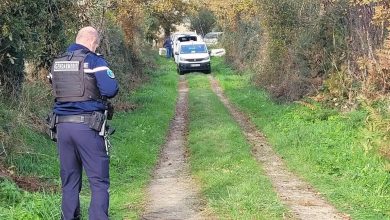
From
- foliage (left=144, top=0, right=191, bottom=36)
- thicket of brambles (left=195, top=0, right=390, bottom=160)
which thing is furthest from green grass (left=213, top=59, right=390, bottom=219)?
foliage (left=144, top=0, right=191, bottom=36)

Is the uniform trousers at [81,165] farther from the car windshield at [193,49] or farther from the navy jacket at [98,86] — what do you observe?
the car windshield at [193,49]

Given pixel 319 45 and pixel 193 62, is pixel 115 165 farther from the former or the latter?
pixel 193 62

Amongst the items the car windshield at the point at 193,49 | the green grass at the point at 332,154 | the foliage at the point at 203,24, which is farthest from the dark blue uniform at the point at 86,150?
the foliage at the point at 203,24

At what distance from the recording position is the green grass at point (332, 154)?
26.8 ft

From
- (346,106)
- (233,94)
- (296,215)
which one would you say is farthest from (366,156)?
(233,94)

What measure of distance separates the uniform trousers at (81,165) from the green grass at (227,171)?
174cm

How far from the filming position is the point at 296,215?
7402 mm

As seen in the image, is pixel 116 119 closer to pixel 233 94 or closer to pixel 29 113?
pixel 29 113

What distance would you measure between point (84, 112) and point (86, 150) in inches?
15.7

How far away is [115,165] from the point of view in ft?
33.8

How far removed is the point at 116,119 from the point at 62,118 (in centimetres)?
950

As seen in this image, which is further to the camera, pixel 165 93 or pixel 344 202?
pixel 165 93

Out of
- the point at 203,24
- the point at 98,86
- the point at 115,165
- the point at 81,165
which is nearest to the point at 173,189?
the point at 115,165

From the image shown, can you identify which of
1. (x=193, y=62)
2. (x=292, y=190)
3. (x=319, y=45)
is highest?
(x=319, y=45)
